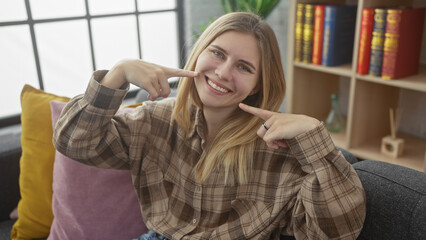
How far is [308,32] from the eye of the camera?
194 centimetres

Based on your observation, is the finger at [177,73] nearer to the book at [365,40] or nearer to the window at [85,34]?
the book at [365,40]

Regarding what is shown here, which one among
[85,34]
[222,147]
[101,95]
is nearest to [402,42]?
[222,147]

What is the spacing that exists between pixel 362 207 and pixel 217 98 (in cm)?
48

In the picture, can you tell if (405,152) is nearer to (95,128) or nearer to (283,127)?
(283,127)

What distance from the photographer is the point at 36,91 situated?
1446 millimetres

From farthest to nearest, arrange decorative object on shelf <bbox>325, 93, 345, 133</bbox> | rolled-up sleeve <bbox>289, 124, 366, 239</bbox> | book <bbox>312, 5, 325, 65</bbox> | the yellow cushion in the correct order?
1. decorative object on shelf <bbox>325, 93, 345, 133</bbox>
2. book <bbox>312, 5, 325, 65</bbox>
3. the yellow cushion
4. rolled-up sleeve <bbox>289, 124, 366, 239</bbox>

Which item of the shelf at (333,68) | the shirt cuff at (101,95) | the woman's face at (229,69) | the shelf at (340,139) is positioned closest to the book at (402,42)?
the shelf at (333,68)

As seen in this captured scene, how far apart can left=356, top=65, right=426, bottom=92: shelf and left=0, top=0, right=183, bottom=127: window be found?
1320 mm

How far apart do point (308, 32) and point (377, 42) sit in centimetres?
36

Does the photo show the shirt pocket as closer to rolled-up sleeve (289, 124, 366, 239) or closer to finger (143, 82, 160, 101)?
rolled-up sleeve (289, 124, 366, 239)

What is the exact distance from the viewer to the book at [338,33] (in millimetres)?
1815

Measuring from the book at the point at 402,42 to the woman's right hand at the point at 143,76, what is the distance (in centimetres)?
103

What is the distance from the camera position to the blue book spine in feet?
5.93

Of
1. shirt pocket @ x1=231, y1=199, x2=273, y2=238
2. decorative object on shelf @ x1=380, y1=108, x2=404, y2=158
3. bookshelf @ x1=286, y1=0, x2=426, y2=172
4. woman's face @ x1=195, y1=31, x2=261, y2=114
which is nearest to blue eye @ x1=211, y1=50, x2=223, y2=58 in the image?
woman's face @ x1=195, y1=31, x2=261, y2=114
